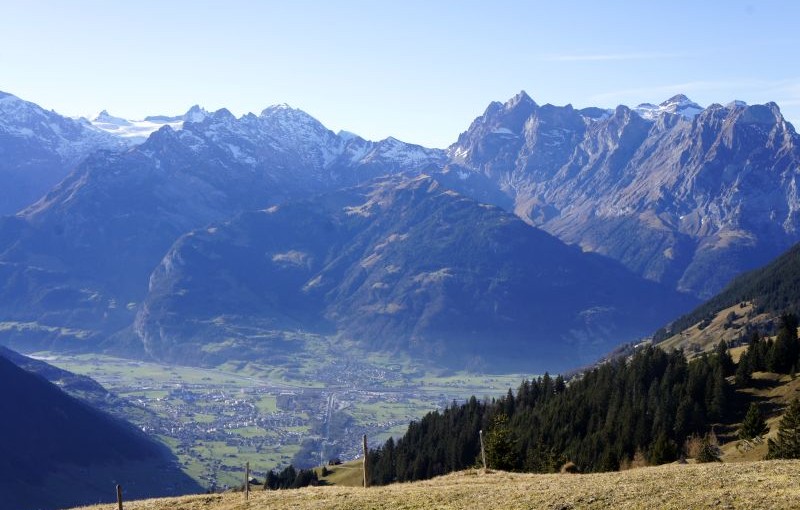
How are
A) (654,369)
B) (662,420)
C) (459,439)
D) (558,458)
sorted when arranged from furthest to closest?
(459,439) < (654,369) < (662,420) < (558,458)

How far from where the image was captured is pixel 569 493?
58781 millimetres

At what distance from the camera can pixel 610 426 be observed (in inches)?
5851

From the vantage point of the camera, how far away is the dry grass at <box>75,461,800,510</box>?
53969 millimetres

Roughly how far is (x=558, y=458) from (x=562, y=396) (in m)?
51.1

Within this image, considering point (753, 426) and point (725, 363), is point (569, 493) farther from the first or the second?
point (725, 363)

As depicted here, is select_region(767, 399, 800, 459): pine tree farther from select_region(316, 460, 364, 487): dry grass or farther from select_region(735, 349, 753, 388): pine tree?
select_region(316, 460, 364, 487): dry grass

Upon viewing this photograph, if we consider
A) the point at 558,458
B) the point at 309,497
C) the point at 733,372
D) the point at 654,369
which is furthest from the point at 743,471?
the point at 654,369

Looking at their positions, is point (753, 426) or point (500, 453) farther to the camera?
point (500, 453)

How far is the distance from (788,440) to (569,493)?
47266mm

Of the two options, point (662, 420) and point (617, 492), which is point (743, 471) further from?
point (662, 420)

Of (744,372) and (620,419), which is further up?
(744,372)

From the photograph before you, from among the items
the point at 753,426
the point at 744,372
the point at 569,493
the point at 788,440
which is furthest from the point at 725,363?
the point at 569,493

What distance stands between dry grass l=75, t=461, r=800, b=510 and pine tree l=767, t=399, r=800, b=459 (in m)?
28.7

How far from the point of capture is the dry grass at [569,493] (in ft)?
177
